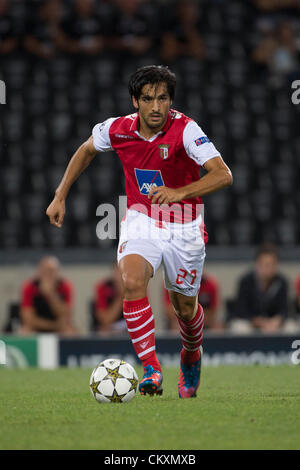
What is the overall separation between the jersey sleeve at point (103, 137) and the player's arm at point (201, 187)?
2.61ft

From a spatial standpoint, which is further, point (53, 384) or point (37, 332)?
point (37, 332)

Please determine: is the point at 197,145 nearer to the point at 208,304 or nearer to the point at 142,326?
the point at 142,326

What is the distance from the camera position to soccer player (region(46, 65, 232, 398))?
218 inches

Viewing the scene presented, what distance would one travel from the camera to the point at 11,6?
1585 centimetres

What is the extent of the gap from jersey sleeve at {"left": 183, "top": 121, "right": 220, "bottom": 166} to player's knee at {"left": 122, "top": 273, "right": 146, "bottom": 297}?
2.78 feet

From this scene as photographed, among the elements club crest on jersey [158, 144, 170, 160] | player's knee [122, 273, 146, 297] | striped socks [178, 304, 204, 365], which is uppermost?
club crest on jersey [158, 144, 170, 160]

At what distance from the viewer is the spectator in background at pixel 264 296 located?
10.7m

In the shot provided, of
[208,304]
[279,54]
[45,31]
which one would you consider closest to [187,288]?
[208,304]

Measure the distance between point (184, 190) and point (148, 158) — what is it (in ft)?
1.69

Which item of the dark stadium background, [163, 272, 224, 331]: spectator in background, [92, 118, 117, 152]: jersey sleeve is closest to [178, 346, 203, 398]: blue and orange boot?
[92, 118, 117, 152]: jersey sleeve

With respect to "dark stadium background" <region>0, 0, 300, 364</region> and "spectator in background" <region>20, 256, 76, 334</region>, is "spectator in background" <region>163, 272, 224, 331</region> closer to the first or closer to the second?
"dark stadium background" <region>0, 0, 300, 364</region>

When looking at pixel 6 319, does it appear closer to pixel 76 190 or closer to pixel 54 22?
pixel 76 190
